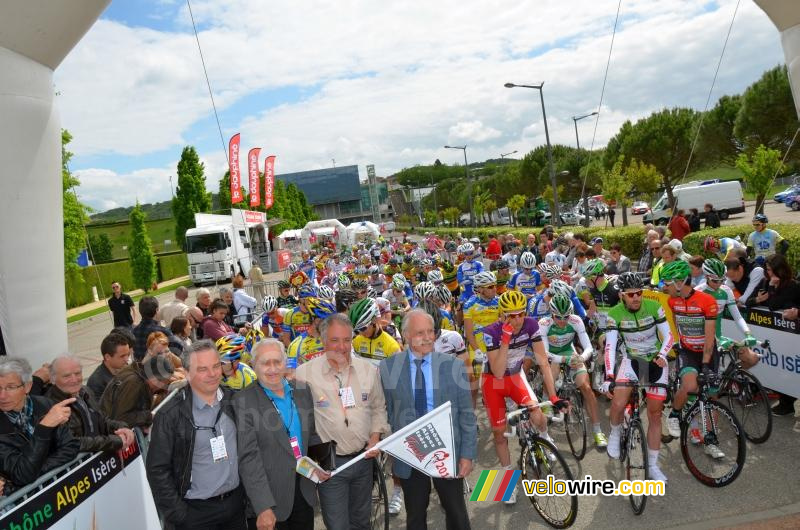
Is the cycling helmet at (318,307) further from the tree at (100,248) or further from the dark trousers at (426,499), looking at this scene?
the tree at (100,248)

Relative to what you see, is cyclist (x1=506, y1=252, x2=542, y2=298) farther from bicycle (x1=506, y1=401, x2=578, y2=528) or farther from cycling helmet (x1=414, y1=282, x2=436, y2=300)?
bicycle (x1=506, y1=401, x2=578, y2=528)

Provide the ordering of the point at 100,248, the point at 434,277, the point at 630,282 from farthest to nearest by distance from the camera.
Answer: the point at 100,248 → the point at 434,277 → the point at 630,282

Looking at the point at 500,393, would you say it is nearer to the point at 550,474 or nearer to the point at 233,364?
the point at 550,474

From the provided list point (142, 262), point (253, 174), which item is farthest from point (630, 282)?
point (253, 174)

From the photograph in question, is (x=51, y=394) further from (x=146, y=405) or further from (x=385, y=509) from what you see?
(x=385, y=509)

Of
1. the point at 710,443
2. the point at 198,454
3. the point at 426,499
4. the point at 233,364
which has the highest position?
the point at 233,364

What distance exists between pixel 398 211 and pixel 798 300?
17183cm

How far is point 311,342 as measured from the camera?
6340mm

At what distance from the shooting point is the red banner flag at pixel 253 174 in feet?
137

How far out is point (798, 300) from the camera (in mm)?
6766

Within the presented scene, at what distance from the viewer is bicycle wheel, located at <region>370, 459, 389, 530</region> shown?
528 centimetres

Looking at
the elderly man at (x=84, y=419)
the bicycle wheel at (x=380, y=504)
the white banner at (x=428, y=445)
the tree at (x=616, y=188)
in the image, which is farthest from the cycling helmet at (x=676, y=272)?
the tree at (x=616, y=188)

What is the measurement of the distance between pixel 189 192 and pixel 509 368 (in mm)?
54446

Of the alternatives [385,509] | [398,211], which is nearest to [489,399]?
[385,509]
